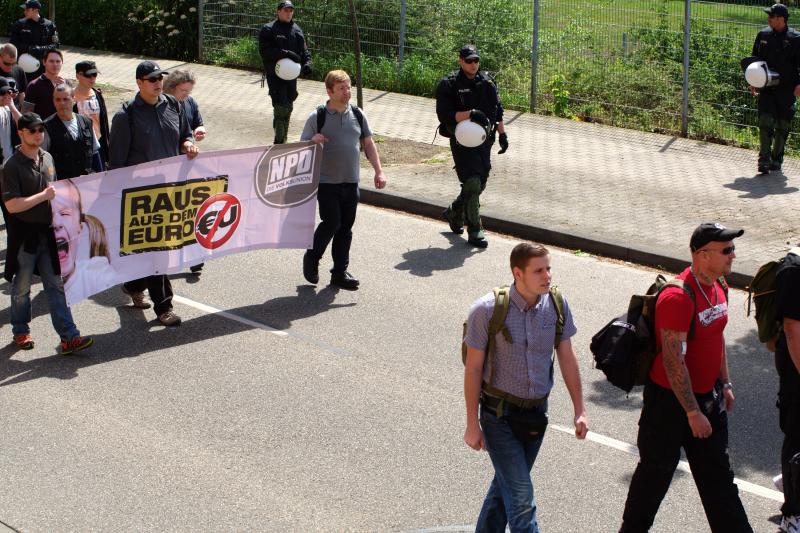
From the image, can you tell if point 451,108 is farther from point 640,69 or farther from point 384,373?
point 640,69

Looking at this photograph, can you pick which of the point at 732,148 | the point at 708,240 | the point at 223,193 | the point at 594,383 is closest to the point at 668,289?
the point at 708,240

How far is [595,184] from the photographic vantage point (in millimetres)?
14148

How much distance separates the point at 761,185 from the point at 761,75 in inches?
51.8

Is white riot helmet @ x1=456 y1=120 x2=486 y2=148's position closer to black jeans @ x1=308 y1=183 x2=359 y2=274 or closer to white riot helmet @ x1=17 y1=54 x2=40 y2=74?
black jeans @ x1=308 y1=183 x2=359 y2=274

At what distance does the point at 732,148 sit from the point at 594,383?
860 centimetres

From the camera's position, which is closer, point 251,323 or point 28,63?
point 251,323

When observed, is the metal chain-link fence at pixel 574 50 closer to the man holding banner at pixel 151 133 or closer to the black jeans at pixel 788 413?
the man holding banner at pixel 151 133

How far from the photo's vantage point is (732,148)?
1591cm

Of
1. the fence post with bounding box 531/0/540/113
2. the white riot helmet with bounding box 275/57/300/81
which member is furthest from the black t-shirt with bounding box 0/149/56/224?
the fence post with bounding box 531/0/540/113

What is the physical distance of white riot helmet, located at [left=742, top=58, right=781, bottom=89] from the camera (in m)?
13.6

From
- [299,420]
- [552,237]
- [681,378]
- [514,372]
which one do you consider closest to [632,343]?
[681,378]

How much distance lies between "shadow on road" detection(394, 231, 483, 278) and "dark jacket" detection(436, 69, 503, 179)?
0.77m

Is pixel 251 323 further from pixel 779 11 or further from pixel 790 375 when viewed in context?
pixel 779 11

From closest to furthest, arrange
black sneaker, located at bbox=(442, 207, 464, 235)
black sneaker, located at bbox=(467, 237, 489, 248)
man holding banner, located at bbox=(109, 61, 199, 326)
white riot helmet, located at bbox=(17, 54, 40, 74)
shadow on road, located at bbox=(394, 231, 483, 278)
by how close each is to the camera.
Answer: man holding banner, located at bbox=(109, 61, 199, 326) < shadow on road, located at bbox=(394, 231, 483, 278) < black sneaker, located at bbox=(467, 237, 489, 248) < black sneaker, located at bbox=(442, 207, 464, 235) < white riot helmet, located at bbox=(17, 54, 40, 74)
